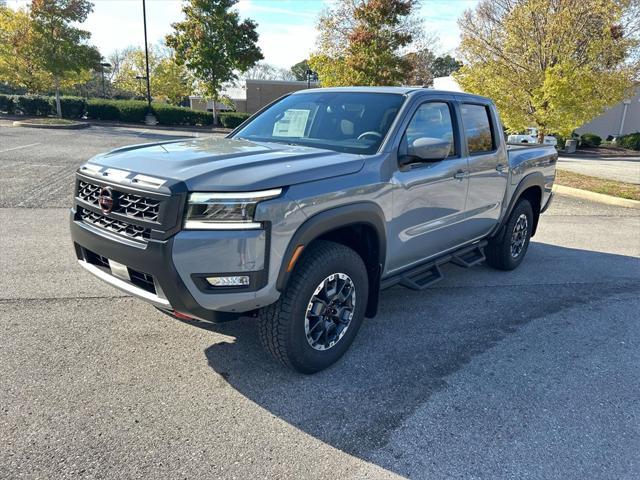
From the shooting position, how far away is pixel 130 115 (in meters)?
28.6

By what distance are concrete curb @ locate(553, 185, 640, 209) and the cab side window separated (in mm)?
7827

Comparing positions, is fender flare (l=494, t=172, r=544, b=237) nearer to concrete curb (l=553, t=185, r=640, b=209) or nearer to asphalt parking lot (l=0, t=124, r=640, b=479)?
asphalt parking lot (l=0, t=124, r=640, b=479)

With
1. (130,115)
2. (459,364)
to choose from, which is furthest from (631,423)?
(130,115)

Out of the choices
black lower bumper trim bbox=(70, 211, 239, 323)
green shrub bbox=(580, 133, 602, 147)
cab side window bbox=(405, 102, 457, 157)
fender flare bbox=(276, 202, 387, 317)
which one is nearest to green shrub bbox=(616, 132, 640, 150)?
green shrub bbox=(580, 133, 602, 147)

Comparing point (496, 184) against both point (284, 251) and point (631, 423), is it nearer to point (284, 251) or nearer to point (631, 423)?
point (631, 423)

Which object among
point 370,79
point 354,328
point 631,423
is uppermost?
point 370,79

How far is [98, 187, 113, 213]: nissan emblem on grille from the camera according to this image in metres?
2.89

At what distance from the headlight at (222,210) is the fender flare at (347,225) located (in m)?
0.29

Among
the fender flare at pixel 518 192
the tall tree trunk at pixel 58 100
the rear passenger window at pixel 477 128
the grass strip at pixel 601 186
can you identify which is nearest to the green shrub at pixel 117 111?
the tall tree trunk at pixel 58 100

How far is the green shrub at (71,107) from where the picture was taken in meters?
26.9

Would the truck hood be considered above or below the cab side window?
below

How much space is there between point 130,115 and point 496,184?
2803 cm

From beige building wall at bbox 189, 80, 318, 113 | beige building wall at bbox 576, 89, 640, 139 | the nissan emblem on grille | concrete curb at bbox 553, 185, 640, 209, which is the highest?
beige building wall at bbox 189, 80, 318, 113

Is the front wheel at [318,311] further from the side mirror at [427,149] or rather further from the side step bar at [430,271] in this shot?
the side mirror at [427,149]
